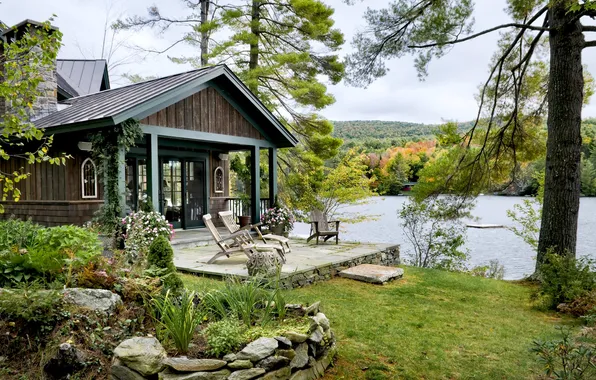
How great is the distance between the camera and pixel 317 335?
3260mm

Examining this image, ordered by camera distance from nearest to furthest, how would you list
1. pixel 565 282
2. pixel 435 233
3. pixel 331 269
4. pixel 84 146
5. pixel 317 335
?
pixel 317 335 < pixel 565 282 < pixel 331 269 < pixel 84 146 < pixel 435 233

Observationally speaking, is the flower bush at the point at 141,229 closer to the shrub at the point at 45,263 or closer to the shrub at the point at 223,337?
the shrub at the point at 45,263

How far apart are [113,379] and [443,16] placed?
23.6ft

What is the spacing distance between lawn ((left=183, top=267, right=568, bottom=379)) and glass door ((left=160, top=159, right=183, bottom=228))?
4.82m

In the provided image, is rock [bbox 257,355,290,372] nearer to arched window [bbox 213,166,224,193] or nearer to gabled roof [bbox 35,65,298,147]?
gabled roof [bbox 35,65,298,147]

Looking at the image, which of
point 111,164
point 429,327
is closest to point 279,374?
point 429,327

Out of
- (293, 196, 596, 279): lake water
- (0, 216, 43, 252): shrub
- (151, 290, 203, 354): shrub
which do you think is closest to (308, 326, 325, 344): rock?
(151, 290, 203, 354): shrub

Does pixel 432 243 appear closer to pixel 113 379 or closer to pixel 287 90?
pixel 287 90

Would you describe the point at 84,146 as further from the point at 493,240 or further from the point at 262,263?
the point at 493,240

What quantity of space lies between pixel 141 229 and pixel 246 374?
4.55 metres

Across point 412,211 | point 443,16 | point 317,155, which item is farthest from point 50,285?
point 317,155

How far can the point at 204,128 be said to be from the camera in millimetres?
8445

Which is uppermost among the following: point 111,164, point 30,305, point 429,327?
point 111,164

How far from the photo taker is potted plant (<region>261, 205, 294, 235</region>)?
9777 millimetres
